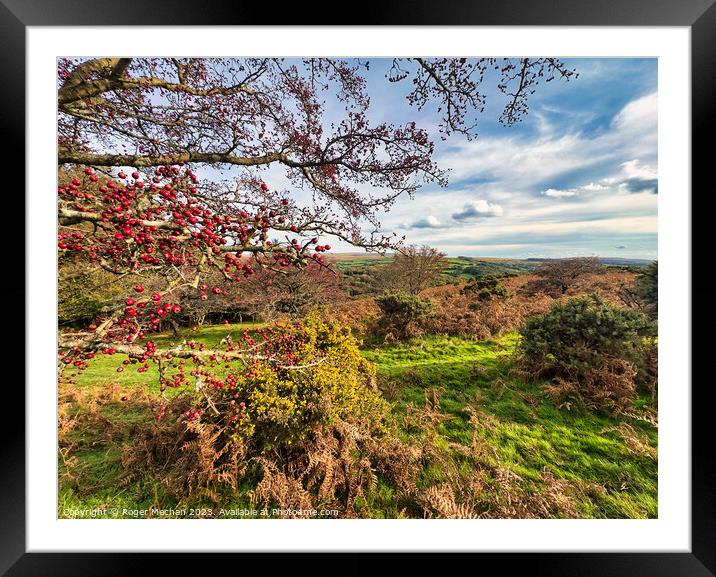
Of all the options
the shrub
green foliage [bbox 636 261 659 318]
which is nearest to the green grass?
the shrub

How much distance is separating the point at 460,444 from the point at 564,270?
2939 mm

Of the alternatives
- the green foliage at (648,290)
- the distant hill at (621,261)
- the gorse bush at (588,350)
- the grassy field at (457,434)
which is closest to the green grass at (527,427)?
the grassy field at (457,434)

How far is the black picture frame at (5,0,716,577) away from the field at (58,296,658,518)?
287 millimetres

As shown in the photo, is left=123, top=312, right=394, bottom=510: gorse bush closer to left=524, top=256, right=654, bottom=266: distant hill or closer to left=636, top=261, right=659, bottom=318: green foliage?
left=524, top=256, right=654, bottom=266: distant hill

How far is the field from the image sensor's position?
1.84 metres

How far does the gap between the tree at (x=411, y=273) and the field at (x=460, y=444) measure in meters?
1.55

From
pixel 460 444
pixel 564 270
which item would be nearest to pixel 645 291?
pixel 564 270

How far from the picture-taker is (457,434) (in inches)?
89.4

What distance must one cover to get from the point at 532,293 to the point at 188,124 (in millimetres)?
5348

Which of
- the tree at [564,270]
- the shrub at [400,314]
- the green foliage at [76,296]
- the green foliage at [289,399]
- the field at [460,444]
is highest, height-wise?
the tree at [564,270]

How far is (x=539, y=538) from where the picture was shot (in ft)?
5.98

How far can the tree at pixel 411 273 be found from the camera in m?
3.54
